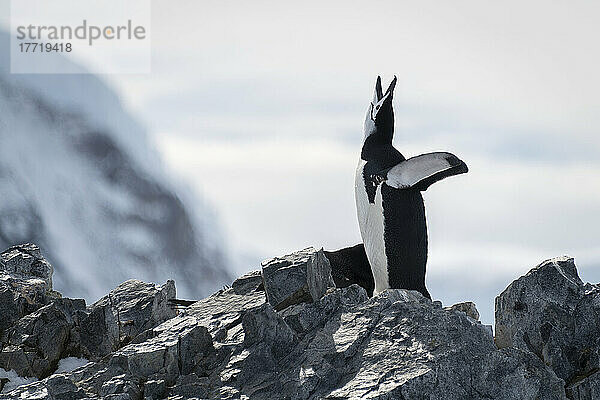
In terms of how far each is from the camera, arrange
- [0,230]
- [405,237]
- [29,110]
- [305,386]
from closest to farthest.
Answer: [305,386], [405,237], [0,230], [29,110]

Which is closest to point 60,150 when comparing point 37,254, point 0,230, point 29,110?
point 29,110

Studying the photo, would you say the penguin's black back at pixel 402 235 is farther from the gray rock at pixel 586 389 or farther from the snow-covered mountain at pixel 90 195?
the snow-covered mountain at pixel 90 195

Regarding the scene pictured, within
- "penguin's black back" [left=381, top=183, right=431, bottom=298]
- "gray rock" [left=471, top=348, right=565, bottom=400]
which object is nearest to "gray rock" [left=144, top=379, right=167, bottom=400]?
"gray rock" [left=471, top=348, right=565, bottom=400]

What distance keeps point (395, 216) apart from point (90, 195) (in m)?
20.5

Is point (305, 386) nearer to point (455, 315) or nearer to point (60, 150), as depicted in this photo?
point (455, 315)

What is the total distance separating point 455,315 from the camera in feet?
15.2

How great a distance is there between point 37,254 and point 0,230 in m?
13.8

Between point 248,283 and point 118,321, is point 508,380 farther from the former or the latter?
point 118,321

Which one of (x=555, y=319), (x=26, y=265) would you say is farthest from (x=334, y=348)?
(x=26, y=265)

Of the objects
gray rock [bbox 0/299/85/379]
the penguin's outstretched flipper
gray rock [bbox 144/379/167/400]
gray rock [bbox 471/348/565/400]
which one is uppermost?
the penguin's outstretched flipper

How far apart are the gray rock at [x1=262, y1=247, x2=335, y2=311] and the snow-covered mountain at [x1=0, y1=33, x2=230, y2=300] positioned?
1774 centimetres

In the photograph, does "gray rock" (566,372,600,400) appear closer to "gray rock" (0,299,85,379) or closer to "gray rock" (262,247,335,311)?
"gray rock" (262,247,335,311)

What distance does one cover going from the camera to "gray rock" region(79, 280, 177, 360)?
671cm

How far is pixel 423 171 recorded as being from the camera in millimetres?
7199
